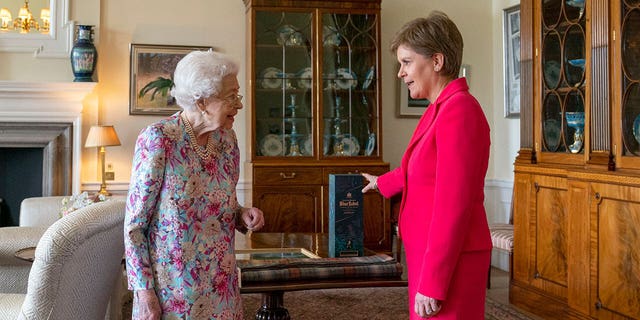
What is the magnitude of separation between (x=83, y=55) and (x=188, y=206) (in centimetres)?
385

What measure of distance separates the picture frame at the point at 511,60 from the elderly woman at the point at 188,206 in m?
4.28

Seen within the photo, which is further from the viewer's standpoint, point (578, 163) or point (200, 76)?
point (578, 163)

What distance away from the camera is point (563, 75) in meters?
4.27

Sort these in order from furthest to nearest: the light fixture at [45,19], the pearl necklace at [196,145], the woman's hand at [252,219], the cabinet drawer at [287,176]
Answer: the light fixture at [45,19] < the cabinet drawer at [287,176] < the woman's hand at [252,219] < the pearl necklace at [196,145]

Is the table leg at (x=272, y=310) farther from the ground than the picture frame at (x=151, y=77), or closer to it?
closer to it

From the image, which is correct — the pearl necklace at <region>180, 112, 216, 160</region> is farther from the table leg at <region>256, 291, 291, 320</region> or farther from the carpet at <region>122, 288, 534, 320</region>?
the carpet at <region>122, 288, 534, 320</region>

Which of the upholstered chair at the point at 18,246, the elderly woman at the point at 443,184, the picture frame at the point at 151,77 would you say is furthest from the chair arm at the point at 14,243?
the elderly woman at the point at 443,184

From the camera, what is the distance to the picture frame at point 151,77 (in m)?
5.73

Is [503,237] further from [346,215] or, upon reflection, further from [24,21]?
[24,21]

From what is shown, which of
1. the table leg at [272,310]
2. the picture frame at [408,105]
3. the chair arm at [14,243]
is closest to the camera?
the table leg at [272,310]

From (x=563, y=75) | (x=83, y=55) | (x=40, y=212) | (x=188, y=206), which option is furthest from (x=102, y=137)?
(x=188, y=206)

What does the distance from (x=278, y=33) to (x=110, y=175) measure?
167 centimetres

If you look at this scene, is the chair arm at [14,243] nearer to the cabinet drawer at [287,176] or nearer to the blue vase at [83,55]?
the blue vase at [83,55]

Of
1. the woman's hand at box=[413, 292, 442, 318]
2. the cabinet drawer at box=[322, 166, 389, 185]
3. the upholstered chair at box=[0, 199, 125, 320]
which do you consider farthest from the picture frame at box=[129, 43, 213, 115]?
the woman's hand at box=[413, 292, 442, 318]
